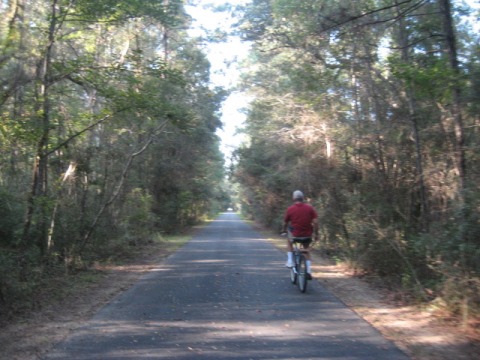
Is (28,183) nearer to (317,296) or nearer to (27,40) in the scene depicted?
(27,40)

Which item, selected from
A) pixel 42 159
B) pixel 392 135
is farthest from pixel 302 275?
pixel 42 159

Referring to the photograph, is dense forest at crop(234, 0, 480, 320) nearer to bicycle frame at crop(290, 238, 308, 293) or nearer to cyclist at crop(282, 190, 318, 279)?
cyclist at crop(282, 190, 318, 279)

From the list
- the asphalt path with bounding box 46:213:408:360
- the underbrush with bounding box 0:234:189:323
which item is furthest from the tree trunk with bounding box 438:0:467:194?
the underbrush with bounding box 0:234:189:323

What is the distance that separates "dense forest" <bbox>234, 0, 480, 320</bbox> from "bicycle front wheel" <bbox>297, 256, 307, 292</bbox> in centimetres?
192

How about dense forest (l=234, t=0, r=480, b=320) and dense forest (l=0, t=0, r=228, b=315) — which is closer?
dense forest (l=234, t=0, r=480, b=320)

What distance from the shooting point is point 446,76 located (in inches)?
324

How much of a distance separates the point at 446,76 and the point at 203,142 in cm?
2384

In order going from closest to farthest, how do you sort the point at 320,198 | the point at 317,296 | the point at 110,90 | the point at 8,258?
the point at 8,258 → the point at 317,296 → the point at 110,90 → the point at 320,198

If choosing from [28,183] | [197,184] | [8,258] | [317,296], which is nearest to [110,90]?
[28,183]

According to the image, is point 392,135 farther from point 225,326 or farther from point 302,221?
point 225,326

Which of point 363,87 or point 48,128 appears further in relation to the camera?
point 363,87

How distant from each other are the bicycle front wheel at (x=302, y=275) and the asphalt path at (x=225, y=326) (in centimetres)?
18

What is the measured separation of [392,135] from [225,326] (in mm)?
7435

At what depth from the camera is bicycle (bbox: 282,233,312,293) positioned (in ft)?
31.0
